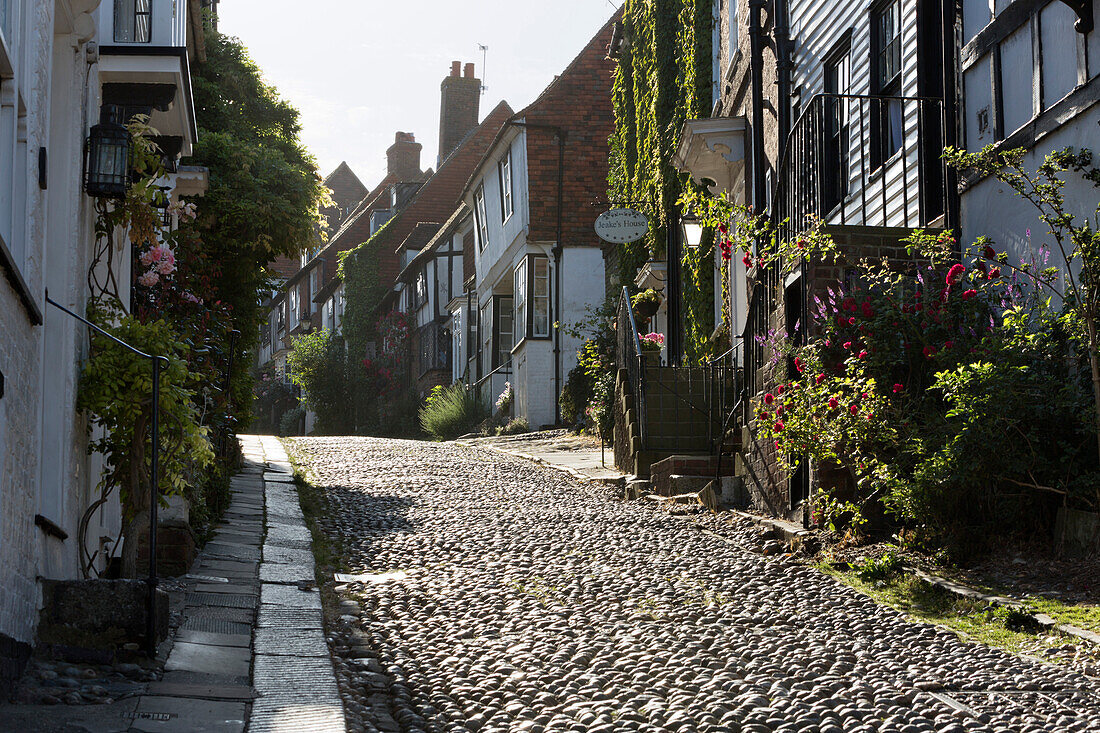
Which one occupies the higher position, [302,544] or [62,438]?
[62,438]

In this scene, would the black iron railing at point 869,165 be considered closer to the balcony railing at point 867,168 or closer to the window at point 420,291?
the balcony railing at point 867,168

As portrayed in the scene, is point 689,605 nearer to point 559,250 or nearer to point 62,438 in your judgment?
point 62,438

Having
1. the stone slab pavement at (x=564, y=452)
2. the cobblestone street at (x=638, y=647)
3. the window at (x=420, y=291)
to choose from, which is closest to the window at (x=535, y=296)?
the stone slab pavement at (x=564, y=452)

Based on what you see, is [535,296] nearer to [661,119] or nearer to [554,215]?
[554,215]

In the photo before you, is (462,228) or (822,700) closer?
(822,700)

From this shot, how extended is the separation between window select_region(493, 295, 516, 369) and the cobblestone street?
20319 millimetres

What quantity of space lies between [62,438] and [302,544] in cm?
371

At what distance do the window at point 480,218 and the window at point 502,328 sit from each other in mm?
2078

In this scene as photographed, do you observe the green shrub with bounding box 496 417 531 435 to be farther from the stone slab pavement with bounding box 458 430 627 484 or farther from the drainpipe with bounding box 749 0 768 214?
the drainpipe with bounding box 749 0 768 214

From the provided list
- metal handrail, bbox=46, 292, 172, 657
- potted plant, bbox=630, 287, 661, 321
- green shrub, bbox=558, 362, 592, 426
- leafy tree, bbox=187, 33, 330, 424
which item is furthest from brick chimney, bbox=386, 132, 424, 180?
metal handrail, bbox=46, 292, 172, 657

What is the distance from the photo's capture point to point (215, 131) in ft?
48.6

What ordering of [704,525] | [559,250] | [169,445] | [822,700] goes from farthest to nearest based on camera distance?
[559,250], [704,525], [169,445], [822,700]

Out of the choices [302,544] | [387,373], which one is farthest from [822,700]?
[387,373]

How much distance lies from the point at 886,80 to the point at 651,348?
5119 mm
